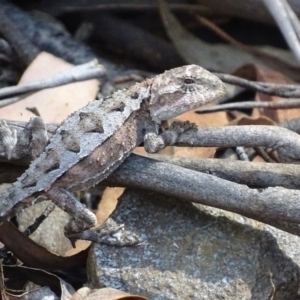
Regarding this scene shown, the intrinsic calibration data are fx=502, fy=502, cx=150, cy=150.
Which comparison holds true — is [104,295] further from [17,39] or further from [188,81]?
[17,39]

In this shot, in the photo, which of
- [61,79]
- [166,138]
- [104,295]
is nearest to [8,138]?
[61,79]

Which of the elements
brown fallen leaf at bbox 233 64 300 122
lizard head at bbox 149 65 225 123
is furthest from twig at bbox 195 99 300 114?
brown fallen leaf at bbox 233 64 300 122

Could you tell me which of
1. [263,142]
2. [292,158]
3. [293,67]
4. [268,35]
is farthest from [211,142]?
[268,35]

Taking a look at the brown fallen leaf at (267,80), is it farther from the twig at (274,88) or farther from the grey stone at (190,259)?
the grey stone at (190,259)

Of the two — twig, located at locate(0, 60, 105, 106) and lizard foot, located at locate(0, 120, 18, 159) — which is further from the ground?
twig, located at locate(0, 60, 105, 106)

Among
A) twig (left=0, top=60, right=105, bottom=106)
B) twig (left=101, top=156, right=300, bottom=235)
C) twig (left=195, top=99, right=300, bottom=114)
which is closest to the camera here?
twig (left=101, top=156, right=300, bottom=235)

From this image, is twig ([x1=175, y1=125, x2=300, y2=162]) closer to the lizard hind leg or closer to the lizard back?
the lizard back
